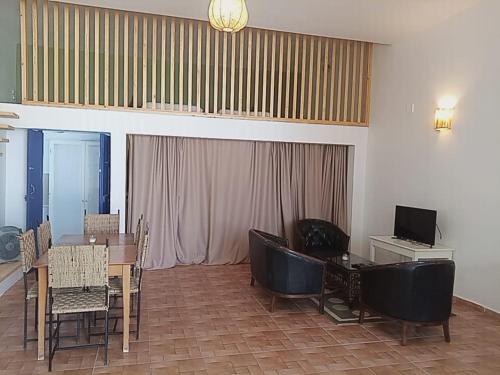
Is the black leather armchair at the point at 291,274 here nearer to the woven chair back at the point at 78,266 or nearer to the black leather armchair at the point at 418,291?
the black leather armchair at the point at 418,291

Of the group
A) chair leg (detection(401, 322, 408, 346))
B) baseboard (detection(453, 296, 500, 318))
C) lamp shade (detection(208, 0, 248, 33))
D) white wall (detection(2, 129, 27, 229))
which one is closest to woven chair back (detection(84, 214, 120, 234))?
white wall (detection(2, 129, 27, 229))

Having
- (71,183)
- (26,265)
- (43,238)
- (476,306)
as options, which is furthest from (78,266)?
(71,183)

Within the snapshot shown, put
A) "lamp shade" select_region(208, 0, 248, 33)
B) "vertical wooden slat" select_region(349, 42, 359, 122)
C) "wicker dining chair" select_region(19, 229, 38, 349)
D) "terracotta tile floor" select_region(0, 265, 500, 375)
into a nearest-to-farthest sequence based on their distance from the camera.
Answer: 1. "lamp shade" select_region(208, 0, 248, 33)
2. "terracotta tile floor" select_region(0, 265, 500, 375)
3. "wicker dining chair" select_region(19, 229, 38, 349)
4. "vertical wooden slat" select_region(349, 42, 359, 122)

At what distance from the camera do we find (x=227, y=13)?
9.84ft

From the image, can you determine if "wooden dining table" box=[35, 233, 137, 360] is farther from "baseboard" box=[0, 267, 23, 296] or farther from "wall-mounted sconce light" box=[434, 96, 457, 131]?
"wall-mounted sconce light" box=[434, 96, 457, 131]

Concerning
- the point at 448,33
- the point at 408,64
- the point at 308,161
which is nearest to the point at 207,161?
the point at 308,161

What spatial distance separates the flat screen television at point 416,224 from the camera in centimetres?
479

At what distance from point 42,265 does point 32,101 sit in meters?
2.90

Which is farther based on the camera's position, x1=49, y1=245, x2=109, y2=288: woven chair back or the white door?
the white door

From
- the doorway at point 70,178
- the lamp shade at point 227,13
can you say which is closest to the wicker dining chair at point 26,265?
the lamp shade at point 227,13

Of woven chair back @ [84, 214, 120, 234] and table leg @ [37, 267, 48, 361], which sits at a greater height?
woven chair back @ [84, 214, 120, 234]

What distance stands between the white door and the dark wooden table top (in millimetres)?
3028

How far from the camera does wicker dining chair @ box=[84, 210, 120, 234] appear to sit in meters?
4.87

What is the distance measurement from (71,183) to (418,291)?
6.07 metres
